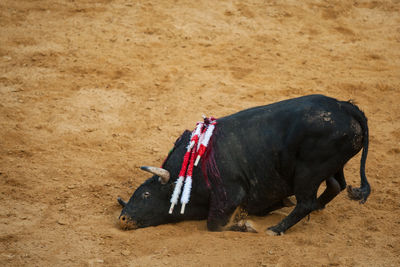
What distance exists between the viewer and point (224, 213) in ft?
17.1

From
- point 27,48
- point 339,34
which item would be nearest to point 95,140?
point 27,48

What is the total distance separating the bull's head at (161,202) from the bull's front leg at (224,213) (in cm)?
17

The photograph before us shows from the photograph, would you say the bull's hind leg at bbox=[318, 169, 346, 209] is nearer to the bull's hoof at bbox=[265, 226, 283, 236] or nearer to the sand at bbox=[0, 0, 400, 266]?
the sand at bbox=[0, 0, 400, 266]

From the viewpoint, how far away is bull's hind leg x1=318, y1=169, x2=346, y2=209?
5309 mm

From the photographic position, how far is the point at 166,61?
8.93 meters

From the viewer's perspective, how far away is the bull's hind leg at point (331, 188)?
5309mm

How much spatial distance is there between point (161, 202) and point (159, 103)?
2693mm

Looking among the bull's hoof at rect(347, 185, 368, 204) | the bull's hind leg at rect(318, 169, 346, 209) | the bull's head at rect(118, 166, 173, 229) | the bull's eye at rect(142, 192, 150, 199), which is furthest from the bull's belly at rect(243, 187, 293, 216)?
the bull's eye at rect(142, 192, 150, 199)

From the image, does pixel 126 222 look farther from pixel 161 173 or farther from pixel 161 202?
pixel 161 173

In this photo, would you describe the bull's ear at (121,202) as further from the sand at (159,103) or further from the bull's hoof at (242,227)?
the bull's hoof at (242,227)

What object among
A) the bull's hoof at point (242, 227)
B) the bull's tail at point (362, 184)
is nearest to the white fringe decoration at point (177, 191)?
the bull's hoof at point (242, 227)

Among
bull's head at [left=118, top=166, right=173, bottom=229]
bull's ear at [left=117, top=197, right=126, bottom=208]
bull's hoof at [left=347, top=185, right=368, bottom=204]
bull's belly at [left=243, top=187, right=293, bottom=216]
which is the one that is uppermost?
bull's hoof at [left=347, top=185, right=368, bottom=204]

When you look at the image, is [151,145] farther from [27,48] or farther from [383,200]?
[27,48]

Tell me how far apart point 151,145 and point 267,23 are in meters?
4.88
